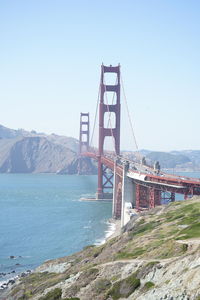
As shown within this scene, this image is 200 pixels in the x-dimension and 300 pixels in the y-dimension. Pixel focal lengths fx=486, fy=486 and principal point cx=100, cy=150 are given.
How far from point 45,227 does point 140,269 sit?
50.1 metres

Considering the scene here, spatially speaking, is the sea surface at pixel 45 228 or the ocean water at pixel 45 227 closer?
the sea surface at pixel 45 228

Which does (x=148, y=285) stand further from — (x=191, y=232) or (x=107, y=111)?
(x=107, y=111)

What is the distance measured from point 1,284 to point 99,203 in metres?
62.5

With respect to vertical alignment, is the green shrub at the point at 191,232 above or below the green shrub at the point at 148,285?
above

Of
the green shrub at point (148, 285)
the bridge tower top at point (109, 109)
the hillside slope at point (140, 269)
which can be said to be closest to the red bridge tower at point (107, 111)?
the bridge tower top at point (109, 109)

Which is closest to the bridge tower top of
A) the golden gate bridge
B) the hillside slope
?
the golden gate bridge

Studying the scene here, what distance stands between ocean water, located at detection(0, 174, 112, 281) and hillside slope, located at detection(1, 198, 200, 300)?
11755mm

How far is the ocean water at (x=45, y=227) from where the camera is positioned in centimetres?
5700

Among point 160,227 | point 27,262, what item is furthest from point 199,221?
point 27,262

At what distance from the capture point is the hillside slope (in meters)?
23.6

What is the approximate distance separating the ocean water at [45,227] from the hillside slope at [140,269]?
11755 mm

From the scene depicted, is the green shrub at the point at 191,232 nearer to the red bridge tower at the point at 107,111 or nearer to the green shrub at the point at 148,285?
the green shrub at the point at 148,285

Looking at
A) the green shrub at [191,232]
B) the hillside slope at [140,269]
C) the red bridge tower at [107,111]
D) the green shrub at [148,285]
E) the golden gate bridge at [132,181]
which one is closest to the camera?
the hillside slope at [140,269]

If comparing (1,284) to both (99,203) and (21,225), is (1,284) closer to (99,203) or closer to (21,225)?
(21,225)
